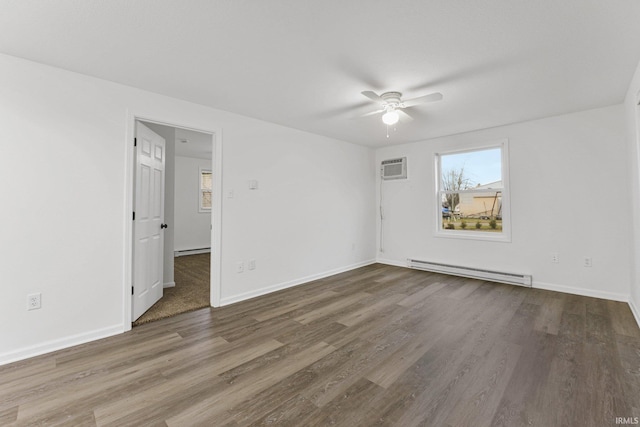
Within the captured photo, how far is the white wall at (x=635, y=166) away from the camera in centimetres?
256

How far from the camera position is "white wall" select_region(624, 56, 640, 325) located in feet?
8.39

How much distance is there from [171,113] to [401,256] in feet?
14.6

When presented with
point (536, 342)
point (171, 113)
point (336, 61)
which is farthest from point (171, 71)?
point (536, 342)

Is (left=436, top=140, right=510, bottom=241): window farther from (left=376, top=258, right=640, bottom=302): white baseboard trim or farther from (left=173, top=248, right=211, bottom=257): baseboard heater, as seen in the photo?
(left=173, top=248, right=211, bottom=257): baseboard heater

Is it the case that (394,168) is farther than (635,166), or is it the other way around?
(394,168)

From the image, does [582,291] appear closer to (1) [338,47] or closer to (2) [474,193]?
(2) [474,193]

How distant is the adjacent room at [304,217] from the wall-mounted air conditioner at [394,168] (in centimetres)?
85

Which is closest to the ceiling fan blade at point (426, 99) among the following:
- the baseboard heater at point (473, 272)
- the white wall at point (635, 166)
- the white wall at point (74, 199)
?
the white wall at point (635, 166)

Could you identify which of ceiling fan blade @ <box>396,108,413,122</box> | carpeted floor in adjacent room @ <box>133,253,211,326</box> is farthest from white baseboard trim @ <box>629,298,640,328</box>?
carpeted floor in adjacent room @ <box>133,253,211,326</box>

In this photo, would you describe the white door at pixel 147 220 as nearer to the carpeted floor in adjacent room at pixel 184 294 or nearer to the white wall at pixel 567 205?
the carpeted floor in adjacent room at pixel 184 294

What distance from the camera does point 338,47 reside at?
→ 2.10 metres

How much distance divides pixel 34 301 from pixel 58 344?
1.36 ft

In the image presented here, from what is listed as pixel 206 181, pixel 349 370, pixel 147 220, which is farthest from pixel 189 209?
pixel 349 370

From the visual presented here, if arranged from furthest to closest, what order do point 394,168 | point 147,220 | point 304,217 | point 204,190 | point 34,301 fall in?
point 204,190 → point 394,168 → point 304,217 → point 147,220 → point 34,301
